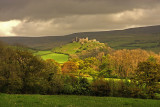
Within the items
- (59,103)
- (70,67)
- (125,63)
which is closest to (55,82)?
(59,103)

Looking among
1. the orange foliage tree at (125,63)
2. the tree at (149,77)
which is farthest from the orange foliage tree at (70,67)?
the tree at (149,77)

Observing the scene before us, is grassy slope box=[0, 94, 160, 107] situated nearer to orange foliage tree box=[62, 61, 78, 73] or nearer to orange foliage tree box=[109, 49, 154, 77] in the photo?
orange foliage tree box=[109, 49, 154, 77]

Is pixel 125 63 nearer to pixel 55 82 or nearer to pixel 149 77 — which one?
pixel 149 77

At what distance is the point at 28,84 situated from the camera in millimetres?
41406

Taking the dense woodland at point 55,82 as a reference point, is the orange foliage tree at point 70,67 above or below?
below

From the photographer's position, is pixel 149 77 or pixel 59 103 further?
pixel 149 77

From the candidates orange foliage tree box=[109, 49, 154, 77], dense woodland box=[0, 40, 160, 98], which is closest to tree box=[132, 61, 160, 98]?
dense woodland box=[0, 40, 160, 98]

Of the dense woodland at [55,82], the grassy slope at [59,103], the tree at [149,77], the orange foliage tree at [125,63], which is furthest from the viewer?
the orange foliage tree at [125,63]

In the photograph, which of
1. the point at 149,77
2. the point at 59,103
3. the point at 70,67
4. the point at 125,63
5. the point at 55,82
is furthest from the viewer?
the point at 70,67

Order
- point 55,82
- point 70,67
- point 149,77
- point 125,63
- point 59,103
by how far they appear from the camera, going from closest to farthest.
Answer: point 59,103
point 149,77
point 55,82
point 125,63
point 70,67

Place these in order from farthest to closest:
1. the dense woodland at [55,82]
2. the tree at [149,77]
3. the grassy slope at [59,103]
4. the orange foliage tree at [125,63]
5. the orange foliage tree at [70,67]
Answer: the orange foliage tree at [70,67], the orange foliage tree at [125,63], the tree at [149,77], the dense woodland at [55,82], the grassy slope at [59,103]

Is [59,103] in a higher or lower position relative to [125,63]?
higher

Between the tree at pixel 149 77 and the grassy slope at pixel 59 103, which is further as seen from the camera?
the tree at pixel 149 77

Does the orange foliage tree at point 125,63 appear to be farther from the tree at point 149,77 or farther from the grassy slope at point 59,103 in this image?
the grassy slope at point 59,103
